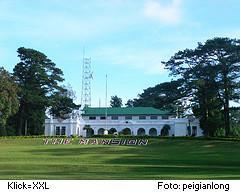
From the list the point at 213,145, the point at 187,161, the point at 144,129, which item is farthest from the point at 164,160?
the point at 144,129

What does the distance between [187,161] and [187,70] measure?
88.5 feet

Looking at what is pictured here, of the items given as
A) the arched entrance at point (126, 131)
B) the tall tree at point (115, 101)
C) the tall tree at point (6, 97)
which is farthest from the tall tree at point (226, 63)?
the tall tree at point (115, 101)

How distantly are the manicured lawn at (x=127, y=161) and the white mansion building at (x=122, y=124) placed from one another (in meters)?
31.8

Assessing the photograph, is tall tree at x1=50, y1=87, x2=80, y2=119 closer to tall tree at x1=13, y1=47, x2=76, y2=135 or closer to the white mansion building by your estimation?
tall tree at x1=13, y1=47, x2=76, y2=135

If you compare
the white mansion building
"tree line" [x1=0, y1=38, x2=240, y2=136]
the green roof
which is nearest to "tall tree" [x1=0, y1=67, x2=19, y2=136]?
"tree line" [x1=0, y1=38, x2=240, y2=136]

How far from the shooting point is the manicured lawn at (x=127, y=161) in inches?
909

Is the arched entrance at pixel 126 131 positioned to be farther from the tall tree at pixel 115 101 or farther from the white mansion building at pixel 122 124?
the tall tree at pixel 115 101

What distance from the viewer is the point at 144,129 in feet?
313

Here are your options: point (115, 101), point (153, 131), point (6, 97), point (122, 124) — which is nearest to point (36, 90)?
point (6, 97)

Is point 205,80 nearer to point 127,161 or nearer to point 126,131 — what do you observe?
point 127,161

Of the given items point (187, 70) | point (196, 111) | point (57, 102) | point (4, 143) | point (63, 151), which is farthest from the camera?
point (57, 102)

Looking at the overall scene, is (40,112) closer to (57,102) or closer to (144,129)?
(57,102)

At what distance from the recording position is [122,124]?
9494 centimetres

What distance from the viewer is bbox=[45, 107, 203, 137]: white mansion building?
90688mm
